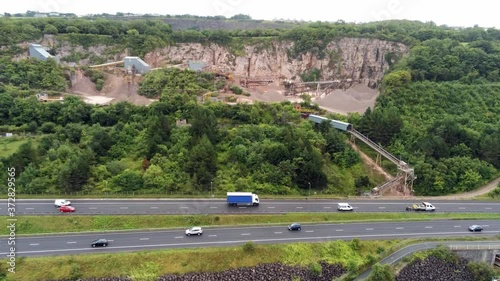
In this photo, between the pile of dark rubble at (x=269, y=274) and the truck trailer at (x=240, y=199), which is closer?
the pile of dark rubble at (x=269, y=274)

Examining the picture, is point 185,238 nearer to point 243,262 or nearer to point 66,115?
point 243,262

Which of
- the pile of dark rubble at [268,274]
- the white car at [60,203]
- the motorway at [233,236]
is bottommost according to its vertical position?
the pile of dark rubble at [268,274]

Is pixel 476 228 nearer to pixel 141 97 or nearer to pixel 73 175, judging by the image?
pixel 73 175

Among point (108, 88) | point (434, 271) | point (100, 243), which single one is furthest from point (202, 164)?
point (108, 88)

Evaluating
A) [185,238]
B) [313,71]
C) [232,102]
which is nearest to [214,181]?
[185,238]

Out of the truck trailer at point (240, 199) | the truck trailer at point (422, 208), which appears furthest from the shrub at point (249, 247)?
the truck trailer at point (422, 208)

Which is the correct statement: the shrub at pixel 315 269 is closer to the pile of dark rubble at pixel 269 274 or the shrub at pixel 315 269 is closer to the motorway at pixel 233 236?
the pile of dark rubble at pixel 269 274
